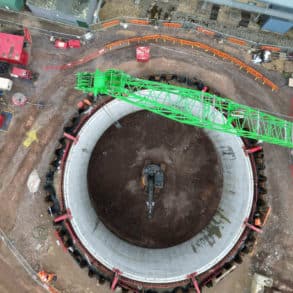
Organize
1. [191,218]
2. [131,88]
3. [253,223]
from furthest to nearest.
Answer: [191,218] → [253,223] → [131,88]

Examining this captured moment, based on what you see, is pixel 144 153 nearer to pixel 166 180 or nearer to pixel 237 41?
pixel 166 180

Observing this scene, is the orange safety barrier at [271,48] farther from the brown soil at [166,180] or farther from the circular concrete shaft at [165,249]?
the brown soil at [166,180]

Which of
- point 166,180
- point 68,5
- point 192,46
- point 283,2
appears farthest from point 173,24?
point 166,180

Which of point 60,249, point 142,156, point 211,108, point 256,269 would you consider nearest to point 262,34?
point 211,108

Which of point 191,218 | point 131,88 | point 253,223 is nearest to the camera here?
point 131,88

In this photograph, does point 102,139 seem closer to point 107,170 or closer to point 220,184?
point 107,170

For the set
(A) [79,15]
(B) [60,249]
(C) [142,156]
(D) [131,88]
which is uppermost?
(A) [79,15]
